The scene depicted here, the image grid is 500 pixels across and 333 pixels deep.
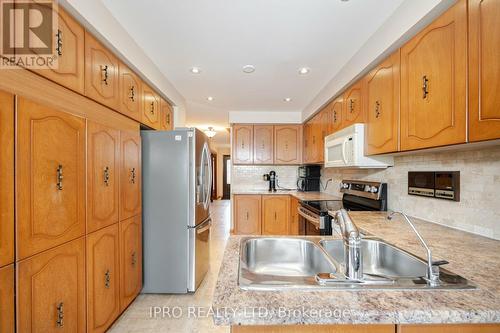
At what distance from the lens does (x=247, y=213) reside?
411 cm

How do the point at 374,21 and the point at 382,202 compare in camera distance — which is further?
the point at 382,202

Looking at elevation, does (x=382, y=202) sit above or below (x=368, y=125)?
below

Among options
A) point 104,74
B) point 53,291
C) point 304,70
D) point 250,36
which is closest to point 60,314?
point 53,291

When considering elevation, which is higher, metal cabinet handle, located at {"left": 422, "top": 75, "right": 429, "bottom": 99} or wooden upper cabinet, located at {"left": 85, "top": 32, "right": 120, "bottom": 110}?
wooden upper cabinet, located at {"left": 85, "top": 32, "right": 120, "bottom": 110}

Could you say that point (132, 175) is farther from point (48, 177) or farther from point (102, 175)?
point (48, 177)

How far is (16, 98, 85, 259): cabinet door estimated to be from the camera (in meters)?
1.04

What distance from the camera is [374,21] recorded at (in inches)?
66.4

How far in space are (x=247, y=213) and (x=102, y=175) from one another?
9.09 feet

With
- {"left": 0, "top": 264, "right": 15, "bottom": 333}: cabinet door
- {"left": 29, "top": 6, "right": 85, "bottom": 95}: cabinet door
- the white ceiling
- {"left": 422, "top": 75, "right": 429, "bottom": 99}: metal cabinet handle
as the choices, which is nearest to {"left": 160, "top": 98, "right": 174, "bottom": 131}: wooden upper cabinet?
the white ceiling

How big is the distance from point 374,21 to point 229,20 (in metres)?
1.04

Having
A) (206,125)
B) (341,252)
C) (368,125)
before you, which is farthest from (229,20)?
(206,125)

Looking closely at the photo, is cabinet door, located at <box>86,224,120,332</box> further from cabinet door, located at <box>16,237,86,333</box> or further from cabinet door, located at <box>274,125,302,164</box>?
cabinet door, located at <box>274,125,302,164</box>

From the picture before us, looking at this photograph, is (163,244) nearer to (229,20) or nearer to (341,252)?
(341,252)

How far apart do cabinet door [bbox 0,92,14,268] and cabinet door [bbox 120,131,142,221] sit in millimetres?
889
